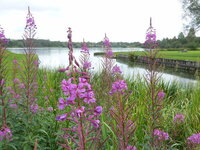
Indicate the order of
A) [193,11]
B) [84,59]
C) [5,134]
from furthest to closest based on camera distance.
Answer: [193,11], [84,59], [5,134]

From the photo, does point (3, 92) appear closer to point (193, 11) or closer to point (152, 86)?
point (152, 86)

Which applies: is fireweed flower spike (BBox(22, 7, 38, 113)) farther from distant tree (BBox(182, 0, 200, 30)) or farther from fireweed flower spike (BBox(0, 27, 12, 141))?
distant tree (BBox(182, 0, 200, 30))

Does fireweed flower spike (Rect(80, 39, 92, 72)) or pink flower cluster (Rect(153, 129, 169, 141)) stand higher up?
fireweed flower spike (Rect(80, 39, 92, 72))

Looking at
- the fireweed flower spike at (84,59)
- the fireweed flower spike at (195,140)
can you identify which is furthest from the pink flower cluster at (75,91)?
the fireweed flower spike at (84,59)

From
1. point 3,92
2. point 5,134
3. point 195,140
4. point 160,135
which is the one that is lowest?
point 195,140

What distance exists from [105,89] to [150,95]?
1.23 meters

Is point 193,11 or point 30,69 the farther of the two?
point 193,11

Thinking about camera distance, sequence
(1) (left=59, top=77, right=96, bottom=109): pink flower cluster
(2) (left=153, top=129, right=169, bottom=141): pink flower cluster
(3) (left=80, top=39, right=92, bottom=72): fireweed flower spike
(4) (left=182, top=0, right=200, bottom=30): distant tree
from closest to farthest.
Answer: (1) (left=59, top=77, right=96, bottom=109): pink flower cluster
(2) (left=153, top=129, right=169, bottom=141): pink flower cluster
(3) (left=80, top=39, right=92, bottom=72): fireweed flower spike
(4) (left=182, top=0, right=200, bottom=30): distant tree

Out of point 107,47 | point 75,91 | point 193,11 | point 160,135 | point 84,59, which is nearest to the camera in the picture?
point 75,91

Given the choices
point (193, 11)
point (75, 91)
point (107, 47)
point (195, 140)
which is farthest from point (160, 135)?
point (193, 11)

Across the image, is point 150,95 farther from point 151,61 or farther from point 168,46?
point 168,46

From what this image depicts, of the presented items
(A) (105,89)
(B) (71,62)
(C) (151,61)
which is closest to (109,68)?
(A) (105,89)

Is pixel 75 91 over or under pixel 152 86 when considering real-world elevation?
over

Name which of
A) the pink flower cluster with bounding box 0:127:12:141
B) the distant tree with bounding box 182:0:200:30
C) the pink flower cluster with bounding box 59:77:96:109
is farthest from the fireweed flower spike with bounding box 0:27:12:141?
the distant tree with bounding box 182:0:200:30
